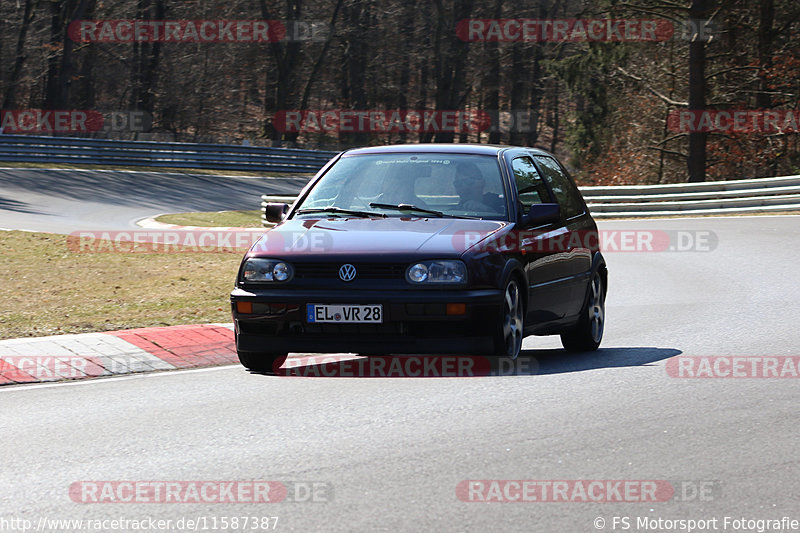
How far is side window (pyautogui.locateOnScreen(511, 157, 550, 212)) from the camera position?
9569mm

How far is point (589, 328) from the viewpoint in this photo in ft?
33.9

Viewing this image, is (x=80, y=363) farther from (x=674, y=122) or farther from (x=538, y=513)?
(x=674, y=122)

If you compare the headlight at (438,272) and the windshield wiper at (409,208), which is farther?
the windshield wiper at (409,208)

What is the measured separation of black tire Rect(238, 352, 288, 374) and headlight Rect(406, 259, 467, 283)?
1.41 meters

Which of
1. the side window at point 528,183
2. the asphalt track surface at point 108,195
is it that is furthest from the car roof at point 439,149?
the asphalt track surface at point 108,195

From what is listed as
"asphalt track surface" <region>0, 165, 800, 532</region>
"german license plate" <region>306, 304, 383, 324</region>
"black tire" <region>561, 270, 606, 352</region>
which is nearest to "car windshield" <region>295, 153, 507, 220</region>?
"german license plate" <region>306, 304, 383, 324</region>

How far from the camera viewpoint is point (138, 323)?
1155 cm

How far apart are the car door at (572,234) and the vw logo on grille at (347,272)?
230cm

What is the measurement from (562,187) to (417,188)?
75.0 inches

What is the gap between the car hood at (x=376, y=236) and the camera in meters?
8.28

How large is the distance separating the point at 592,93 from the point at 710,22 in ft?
22.3

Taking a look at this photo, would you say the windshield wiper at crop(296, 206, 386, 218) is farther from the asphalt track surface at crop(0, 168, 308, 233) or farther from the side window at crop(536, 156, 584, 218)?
the asphalt track surface at crop(0, 168, 308, 233)

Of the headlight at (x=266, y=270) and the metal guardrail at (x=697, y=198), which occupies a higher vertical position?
the headlight at (x=266, y=270)

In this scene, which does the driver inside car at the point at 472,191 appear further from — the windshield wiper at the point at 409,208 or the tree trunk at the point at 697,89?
the tree trunk at the point at 697,89
